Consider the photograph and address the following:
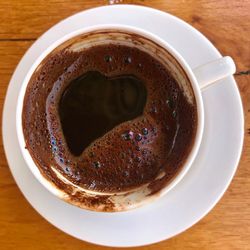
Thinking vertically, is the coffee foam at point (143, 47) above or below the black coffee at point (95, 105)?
above

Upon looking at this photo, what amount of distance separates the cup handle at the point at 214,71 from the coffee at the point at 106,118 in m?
0.14

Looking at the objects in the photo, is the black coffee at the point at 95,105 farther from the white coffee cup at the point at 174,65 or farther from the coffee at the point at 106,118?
the white coffee cup at the point at 174,65

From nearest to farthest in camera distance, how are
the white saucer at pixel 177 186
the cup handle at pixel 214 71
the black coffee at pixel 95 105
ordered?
the cup handle at pixel 214 71
the white saucer at pixel 177 186
the black coffee at pixel 95 105

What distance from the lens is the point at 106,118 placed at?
3.94ft

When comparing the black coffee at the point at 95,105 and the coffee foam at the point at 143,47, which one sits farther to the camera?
the black coffee at the point at 95,105

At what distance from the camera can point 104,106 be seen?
121 centimetres

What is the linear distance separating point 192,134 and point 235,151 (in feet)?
0.32

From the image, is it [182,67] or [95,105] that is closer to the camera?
[182,67]

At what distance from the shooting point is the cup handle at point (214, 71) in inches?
38.5

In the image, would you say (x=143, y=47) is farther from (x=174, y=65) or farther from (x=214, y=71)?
(x=214, y=71)

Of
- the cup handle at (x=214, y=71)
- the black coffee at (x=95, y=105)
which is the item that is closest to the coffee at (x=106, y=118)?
the black coffee at (x=95, y=105)

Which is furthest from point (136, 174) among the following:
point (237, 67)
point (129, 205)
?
point (237, 67)

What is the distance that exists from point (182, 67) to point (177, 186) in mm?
256

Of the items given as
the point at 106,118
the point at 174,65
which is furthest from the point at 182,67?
the point at 106,118
